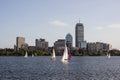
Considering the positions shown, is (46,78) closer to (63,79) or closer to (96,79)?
(63,79)

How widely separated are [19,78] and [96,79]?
59.2ft

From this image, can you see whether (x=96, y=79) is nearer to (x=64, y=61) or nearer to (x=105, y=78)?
(x=105, y=78)

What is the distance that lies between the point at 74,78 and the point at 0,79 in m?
17.7

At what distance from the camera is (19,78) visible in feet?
246

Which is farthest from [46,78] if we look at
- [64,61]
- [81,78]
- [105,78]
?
[64,61]

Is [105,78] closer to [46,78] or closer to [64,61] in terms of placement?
[46,78]

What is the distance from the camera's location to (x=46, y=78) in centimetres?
7569

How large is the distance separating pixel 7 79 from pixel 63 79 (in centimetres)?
1288

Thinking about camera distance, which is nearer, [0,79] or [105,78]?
[0,79]

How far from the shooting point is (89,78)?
253 feet

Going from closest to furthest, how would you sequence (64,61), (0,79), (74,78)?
(0,79)
(74,78)
(64,61)

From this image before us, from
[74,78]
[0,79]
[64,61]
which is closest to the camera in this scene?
[0,79]

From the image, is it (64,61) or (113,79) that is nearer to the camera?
(113,79)

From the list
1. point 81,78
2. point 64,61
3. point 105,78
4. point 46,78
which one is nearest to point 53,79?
point 46,78
